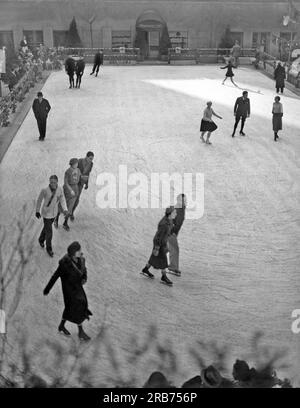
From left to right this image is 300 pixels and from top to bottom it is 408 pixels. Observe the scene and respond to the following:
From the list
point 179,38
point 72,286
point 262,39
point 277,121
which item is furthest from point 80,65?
point 262,39

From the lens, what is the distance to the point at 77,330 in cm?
818

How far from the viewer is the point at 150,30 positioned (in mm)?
36094

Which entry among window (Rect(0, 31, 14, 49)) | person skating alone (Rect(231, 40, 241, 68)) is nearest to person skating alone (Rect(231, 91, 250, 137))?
person skating alone (Rect(231, 40, 241, 68))

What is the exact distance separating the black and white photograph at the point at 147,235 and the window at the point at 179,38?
1159 cm

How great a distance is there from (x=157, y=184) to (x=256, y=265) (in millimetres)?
4162

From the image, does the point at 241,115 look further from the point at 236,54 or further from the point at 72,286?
the point at 236,54

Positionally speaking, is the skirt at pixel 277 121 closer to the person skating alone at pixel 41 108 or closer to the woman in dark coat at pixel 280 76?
the person skating alone at pixel 41 108

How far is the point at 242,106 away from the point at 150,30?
68.1 ft

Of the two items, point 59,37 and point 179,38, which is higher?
point 59,37

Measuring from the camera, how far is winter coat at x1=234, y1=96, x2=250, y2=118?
16.6 m

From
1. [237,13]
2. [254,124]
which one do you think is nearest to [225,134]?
[254,124]

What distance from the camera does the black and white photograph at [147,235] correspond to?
25.1ft

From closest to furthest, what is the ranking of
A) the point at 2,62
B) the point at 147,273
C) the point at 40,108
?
the point at 147,273, the point at 40,108, the point at 2,62

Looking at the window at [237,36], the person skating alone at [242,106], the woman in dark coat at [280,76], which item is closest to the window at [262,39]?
the window at [237,36]
